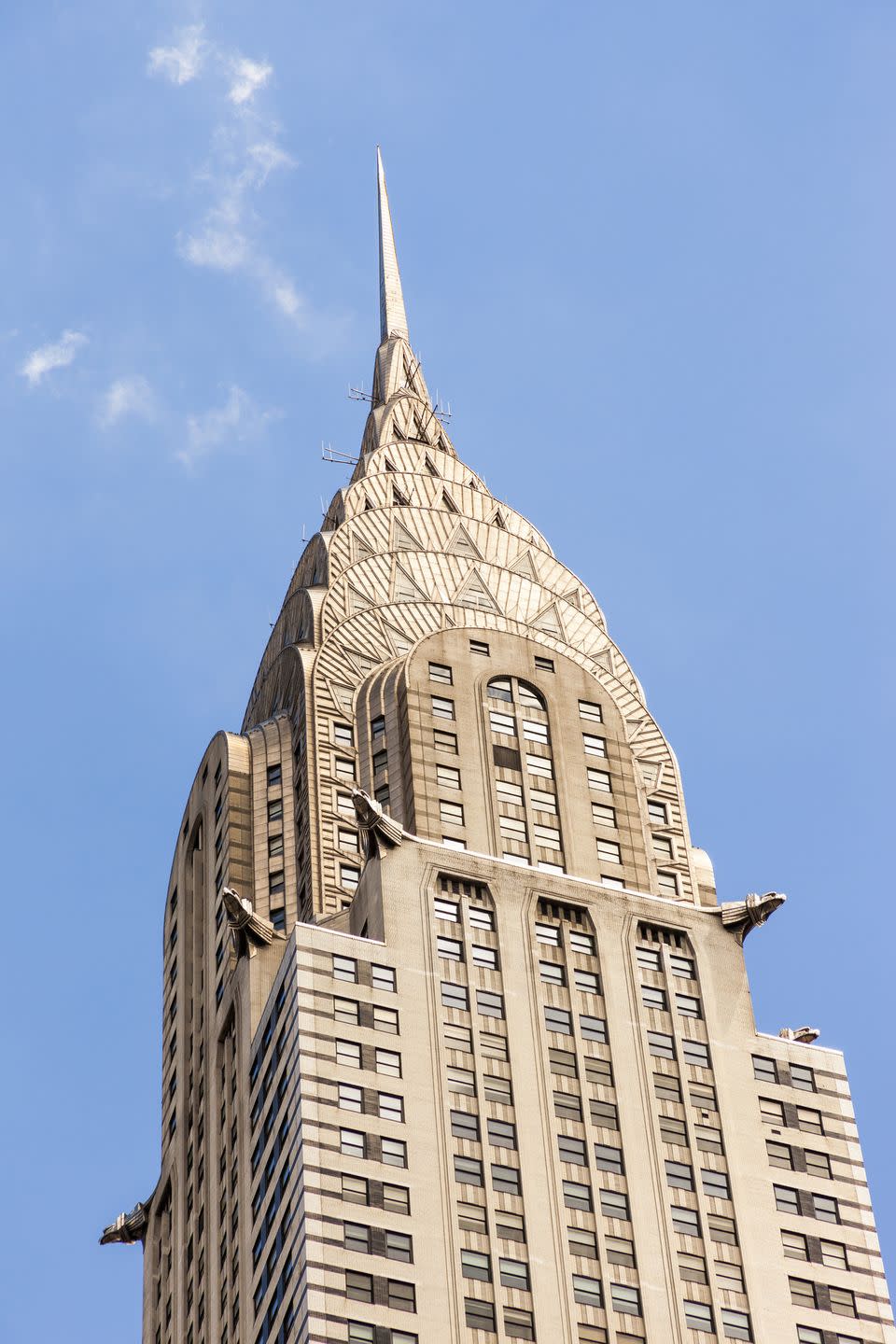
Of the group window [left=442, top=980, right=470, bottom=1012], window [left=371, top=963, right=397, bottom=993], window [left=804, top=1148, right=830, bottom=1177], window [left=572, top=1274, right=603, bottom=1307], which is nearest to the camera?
window [left=572, top=1274, right=603, bottom=1307]

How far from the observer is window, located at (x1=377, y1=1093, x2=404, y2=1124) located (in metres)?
146

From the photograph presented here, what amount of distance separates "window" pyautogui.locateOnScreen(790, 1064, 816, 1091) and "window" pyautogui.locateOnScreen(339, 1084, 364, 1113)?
25.0 metres

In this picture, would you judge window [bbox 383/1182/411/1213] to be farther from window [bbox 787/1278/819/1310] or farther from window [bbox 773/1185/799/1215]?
window [bbox 773/1185/799/1215]

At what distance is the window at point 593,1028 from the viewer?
155m

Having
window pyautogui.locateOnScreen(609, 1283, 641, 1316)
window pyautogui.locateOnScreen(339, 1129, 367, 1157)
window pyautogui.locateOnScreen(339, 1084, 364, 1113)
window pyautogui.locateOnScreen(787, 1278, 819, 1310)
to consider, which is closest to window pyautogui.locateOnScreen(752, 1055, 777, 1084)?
window pyautogui.locateOnScreen(787, 1278, 819, 1310)

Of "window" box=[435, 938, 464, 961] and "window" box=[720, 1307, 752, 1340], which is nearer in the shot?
"window" box=[720, 1307, 752, 1340]

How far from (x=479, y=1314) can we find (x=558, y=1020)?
20578mm

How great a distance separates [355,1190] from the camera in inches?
5566

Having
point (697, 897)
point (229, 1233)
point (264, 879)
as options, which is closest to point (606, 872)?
point (697, 897)

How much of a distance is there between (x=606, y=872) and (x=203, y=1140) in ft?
86.1

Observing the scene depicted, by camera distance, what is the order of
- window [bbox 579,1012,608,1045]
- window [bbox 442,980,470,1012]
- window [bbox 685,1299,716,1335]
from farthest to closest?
1. window [bbox 579,1012,608,1045]
2. window [bbox 442,980,470,1012]
3. window [bbox 685,1299,716,1335]

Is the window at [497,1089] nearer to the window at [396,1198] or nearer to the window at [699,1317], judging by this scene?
the window at [396,1198]

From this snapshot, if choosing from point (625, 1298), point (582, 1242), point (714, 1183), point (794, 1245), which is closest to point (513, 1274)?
point (582, 1242)

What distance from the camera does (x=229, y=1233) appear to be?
153 metres
